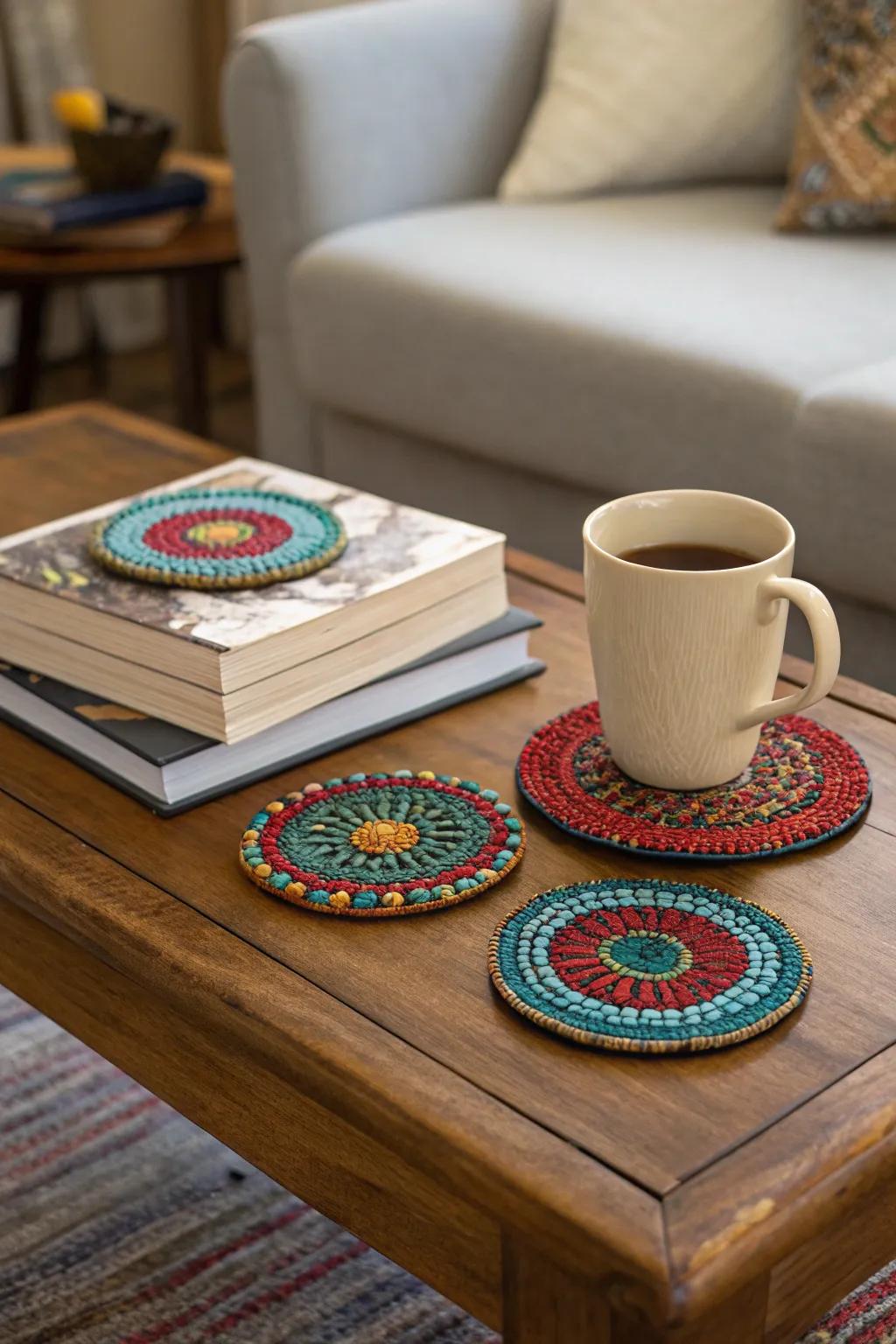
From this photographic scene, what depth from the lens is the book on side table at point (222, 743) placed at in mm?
799

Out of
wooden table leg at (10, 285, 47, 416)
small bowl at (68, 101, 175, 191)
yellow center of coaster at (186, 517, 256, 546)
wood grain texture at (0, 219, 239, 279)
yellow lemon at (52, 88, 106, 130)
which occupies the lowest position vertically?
wooden table leg at (10, 285, 47, 416)

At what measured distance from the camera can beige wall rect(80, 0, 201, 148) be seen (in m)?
3.20

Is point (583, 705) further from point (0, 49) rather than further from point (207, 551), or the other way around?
point (0, 49)

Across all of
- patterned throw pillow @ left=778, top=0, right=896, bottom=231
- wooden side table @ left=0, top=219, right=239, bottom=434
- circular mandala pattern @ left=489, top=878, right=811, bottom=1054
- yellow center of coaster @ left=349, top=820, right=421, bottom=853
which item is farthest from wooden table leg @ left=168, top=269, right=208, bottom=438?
circular mandala pattern @ left=489, top=878, right=811, bottom=1054

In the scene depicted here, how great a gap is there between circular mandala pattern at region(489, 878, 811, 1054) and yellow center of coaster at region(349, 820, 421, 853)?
77 mm

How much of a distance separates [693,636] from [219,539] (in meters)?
0.32

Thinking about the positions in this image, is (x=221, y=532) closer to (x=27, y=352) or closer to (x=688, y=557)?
(x=688, y=557)

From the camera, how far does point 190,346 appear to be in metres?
2.25

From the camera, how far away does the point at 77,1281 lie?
3.32 feet

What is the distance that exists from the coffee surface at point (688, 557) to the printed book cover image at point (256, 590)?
0.42 feet

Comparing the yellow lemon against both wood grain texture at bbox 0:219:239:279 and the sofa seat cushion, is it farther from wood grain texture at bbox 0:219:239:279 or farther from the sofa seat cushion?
the sofa seat cushion

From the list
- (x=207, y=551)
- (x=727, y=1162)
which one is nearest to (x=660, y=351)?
(x=207, y=551)

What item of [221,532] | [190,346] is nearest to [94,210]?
[190,346]

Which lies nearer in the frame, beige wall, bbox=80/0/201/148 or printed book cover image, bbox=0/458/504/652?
printed book cover image, bbox=0/458/504/652
